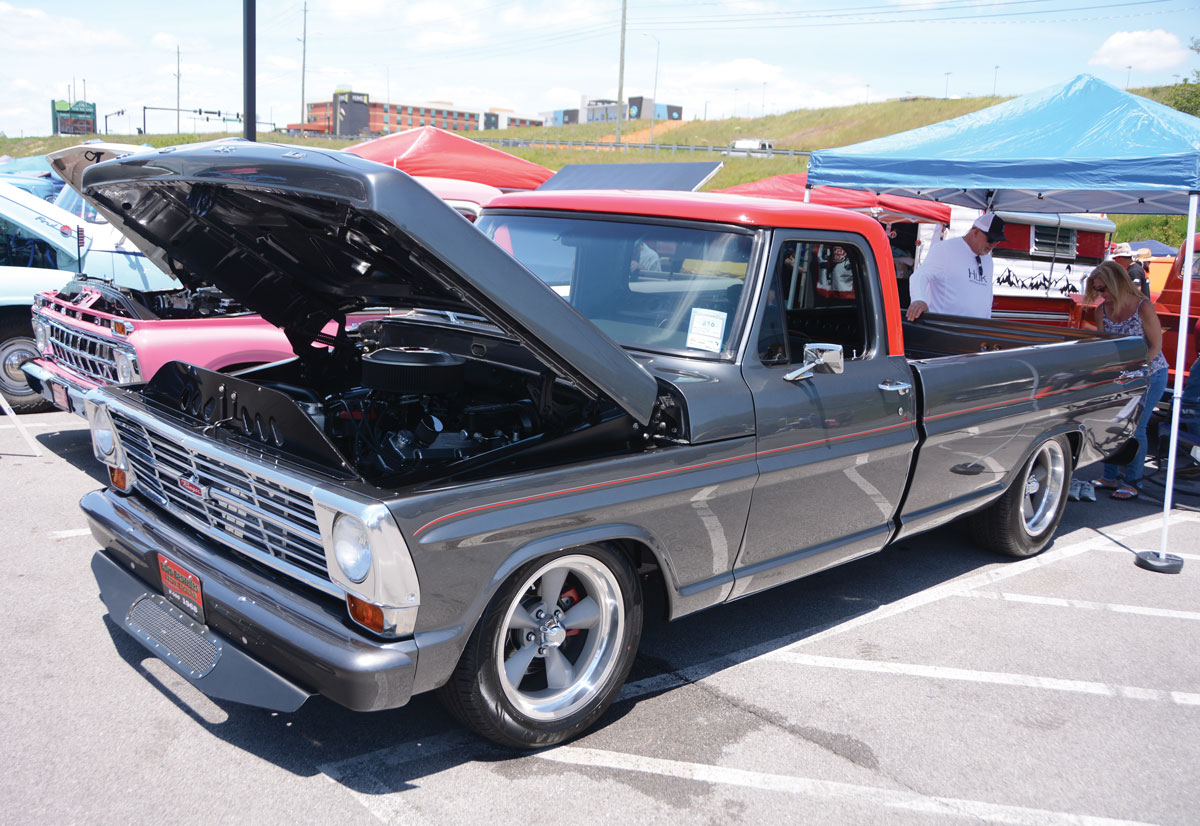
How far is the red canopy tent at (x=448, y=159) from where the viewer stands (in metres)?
13.5

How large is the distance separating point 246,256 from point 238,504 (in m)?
1.29

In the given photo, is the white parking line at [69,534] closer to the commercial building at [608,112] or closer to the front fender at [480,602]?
the front fender at [480,602]

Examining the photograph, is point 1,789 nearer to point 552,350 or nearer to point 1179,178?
point 552,350

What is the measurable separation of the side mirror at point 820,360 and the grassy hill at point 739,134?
40978mm

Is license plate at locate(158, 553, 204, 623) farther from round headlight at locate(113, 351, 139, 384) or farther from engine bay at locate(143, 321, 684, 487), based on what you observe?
round headlight at locate(113, 351, 139, 384)

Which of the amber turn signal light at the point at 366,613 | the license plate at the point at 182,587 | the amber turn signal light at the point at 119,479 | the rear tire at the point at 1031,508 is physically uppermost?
the amber turn signal light at the point at 119,479

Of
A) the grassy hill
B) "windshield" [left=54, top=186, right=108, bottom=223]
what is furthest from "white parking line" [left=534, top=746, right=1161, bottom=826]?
the grassy hill

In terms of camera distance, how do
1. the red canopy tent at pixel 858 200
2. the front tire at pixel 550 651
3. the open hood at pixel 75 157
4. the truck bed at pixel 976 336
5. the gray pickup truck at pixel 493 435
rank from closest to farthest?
the gray pickup truck at pixel 493 435
the front tire at pixel 550 651
the open hood at pixel 75 157
the truck bed at pixel 976 336
the red canopy tent at pixel 858 200

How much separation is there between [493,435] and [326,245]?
95cm

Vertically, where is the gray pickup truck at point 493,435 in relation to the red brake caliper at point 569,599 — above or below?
above

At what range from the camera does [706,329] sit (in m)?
3.62

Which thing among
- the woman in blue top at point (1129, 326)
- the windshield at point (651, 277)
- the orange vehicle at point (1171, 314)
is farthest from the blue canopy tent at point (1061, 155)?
the windshield at point (651, 277)

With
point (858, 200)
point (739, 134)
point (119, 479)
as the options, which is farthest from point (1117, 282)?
point (739, 134)

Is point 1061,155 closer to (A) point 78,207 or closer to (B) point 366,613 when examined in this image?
(B) point 366,613
